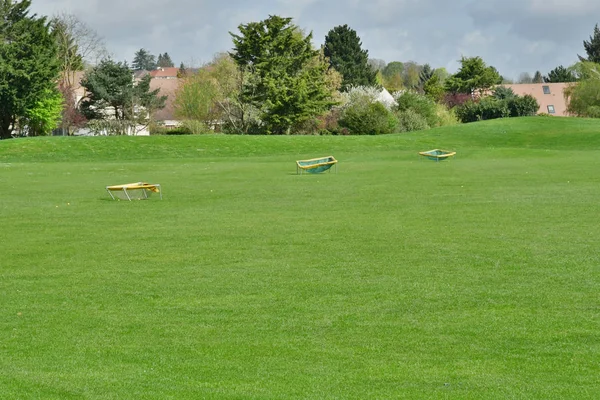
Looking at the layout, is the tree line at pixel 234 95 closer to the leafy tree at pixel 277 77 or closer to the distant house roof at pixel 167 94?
the leafy tree at pixel 277 77

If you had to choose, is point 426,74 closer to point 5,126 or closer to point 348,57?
point 348,57

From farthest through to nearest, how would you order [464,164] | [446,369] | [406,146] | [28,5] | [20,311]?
[28,5]
[406,146]
[464,164]
[20,311]
[446,369]

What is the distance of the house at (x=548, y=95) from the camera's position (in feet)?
389

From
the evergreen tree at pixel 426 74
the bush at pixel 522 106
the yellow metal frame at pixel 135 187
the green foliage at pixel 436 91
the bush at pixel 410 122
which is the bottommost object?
the yellow metal frame at pixel 135 187

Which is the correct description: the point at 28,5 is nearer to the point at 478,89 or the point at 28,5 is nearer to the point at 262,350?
the point at 478,89

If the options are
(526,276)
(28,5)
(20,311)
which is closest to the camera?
(20,311)

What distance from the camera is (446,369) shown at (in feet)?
24.6

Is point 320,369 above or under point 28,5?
under

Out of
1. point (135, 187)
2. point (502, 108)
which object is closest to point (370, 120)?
point (502, 108)

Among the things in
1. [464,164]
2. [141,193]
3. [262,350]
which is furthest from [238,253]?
[464,164]

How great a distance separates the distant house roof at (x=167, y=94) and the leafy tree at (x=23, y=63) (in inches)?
877

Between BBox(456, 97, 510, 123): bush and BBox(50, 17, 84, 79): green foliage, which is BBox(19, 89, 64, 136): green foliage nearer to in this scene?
BBox(50, 17, 84, 79): green foliage

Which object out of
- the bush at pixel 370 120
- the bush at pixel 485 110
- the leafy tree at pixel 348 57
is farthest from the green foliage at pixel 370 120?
the leafy tree at pixel 348 57

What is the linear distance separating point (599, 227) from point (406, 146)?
125 feet
